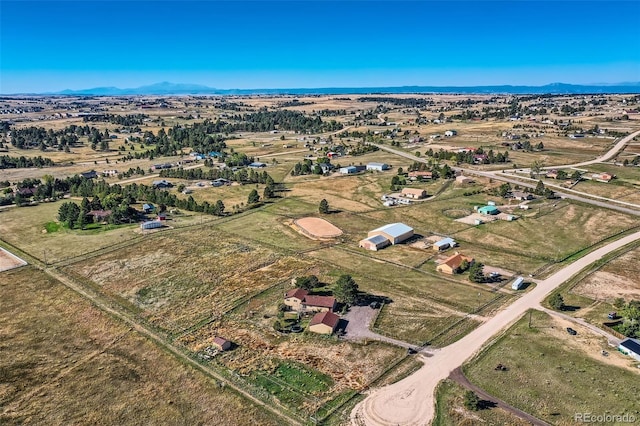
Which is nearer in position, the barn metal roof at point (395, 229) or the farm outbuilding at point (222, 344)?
the farm outbuilding at point (222, 344)

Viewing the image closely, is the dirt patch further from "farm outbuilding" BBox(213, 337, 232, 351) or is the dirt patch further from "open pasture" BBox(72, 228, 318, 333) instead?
"farm outbuilding" BBox(213, 337, 232, 351)

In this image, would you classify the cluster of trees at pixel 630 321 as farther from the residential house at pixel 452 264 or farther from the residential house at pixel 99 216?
the residential house at pixel 99 216

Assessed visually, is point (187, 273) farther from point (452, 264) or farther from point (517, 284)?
point (517, 284)

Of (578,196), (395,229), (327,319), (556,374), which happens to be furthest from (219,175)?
(556,374)

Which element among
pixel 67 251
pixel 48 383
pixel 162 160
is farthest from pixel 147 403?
pixel 162 160

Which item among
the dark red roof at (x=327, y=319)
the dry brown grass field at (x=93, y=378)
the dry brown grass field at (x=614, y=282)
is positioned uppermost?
the dark red roof at (x=327, y=319)

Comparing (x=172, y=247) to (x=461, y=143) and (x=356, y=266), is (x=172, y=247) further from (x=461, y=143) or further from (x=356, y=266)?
(x=461, y=143)

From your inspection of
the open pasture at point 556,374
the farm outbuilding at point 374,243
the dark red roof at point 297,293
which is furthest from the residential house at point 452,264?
the dark red roof at point 297,293

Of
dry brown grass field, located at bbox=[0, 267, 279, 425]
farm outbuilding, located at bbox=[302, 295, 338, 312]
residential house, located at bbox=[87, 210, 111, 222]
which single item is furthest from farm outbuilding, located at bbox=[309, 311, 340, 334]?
residential house, located at bbox=[87, 210, 111, 222]
